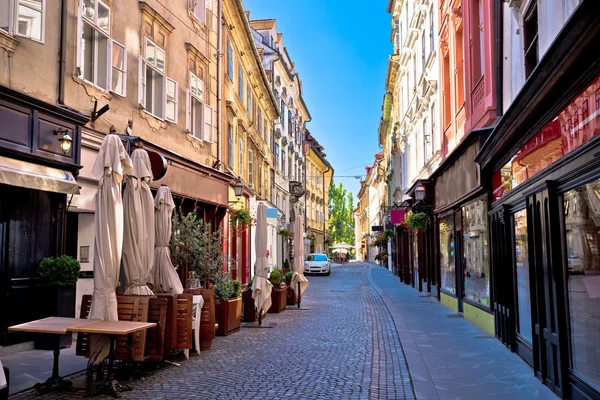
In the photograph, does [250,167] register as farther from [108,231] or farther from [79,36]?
[108,231]

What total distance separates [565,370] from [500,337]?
4.33 metres

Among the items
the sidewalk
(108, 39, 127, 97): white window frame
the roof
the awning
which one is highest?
the roof

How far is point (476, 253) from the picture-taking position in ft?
43.5

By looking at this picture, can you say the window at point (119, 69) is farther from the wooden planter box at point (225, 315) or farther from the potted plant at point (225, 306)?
the wooden planter box at point (225, 315)

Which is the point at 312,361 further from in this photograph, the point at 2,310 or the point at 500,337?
the point at 2,310

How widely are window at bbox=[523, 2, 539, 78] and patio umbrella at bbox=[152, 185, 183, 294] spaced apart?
6475mm

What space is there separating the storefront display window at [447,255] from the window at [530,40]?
7.42 metres

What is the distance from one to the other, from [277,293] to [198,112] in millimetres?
6336

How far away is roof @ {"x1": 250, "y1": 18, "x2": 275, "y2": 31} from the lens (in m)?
41.3

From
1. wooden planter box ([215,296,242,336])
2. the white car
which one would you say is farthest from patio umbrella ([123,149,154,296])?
the white car

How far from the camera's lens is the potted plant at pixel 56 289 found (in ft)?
31.9

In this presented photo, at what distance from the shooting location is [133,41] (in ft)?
45.4

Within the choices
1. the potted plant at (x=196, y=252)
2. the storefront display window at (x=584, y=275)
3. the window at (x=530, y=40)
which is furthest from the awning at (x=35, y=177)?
the window at (x=530, y=40)

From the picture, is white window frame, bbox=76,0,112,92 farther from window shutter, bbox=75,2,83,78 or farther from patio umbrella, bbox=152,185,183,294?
patio umbrella, bbox=152,185,183,294
